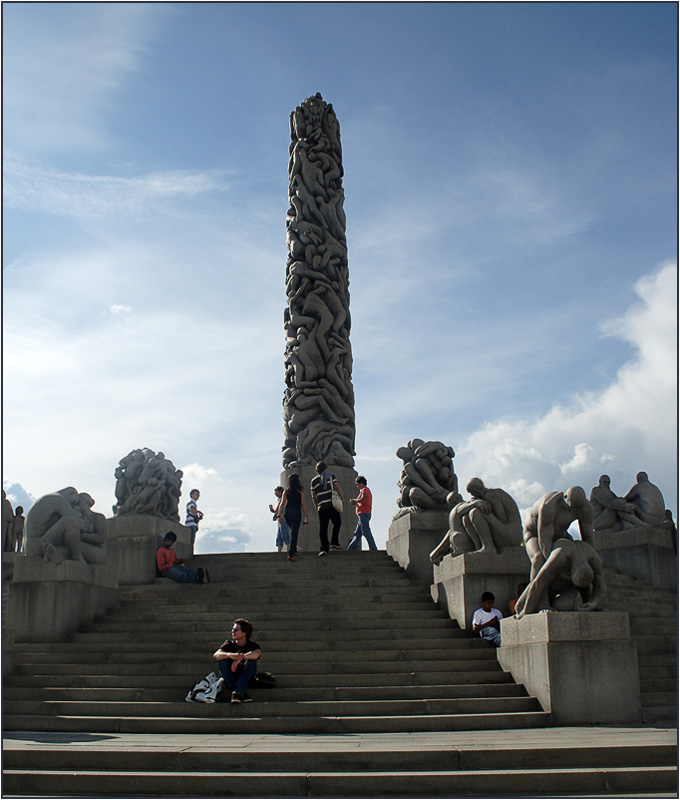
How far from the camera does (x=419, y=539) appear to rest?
1273 cm

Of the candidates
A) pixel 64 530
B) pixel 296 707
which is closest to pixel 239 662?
pixel 296 707

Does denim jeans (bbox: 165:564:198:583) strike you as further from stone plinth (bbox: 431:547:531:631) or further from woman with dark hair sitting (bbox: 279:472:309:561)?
stone plinth (bbox: 431:547:531:631)

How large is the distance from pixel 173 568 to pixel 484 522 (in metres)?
5.66

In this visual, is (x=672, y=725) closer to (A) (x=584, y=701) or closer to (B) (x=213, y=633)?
(A) (x=584, y=701)

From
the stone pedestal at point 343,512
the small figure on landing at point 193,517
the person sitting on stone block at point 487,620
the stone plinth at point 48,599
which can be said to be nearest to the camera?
the person sitting on stone block at point 487,620

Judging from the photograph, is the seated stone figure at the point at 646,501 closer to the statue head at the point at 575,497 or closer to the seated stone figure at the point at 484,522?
the seated stone figure at the point at 484,522

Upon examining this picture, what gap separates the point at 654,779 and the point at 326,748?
7.73 ft

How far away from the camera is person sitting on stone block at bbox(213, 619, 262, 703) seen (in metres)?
7.91

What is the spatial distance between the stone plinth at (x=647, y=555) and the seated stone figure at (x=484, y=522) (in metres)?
5.08

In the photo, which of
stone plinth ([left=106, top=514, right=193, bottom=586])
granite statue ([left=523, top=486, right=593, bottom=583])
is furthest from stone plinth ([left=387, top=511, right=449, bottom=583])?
stone plinth ([left=106, top=514, right=193, bottom=586])

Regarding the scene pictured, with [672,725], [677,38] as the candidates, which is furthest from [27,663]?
A: [677,38]

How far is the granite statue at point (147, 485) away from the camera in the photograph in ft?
48.6

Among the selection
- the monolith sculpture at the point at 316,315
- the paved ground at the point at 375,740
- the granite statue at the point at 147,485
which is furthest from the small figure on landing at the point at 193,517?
the paved ground at the point at 375,740

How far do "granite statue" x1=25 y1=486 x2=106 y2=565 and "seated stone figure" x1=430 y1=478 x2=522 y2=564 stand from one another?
5150 millimetres
